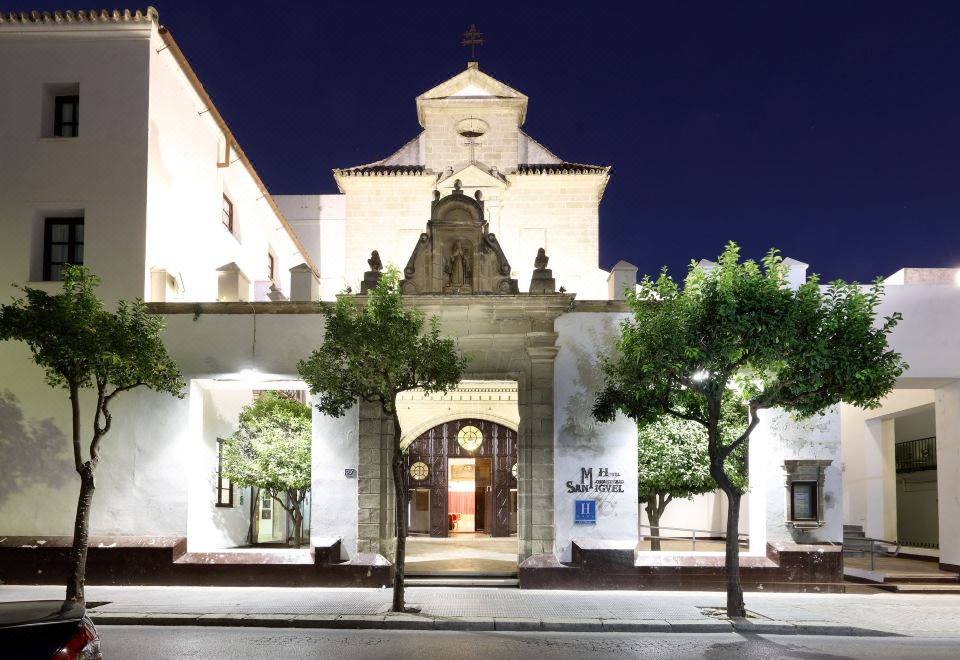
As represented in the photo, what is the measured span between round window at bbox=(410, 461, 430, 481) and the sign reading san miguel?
1292 centimetres

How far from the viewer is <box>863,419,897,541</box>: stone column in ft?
77.1

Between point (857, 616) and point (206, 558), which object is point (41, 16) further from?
point (857, 616)

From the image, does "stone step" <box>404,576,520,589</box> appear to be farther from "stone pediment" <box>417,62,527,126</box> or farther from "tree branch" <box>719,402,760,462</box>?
"stone pediment" <box>417,62,527,126</box>

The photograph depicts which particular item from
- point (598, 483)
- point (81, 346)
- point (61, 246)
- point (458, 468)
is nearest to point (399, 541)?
point (598, 483)

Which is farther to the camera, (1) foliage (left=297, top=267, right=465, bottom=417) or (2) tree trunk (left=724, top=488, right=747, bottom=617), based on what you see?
(1) foliage (left=297, top=267, right=465, bottom=417)

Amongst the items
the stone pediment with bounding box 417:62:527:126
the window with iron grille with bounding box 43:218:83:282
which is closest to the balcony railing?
the stone pediment with bounding box 417:62:527:126

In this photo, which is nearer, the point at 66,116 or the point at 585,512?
the point at 585,512

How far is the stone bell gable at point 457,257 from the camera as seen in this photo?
17625mm

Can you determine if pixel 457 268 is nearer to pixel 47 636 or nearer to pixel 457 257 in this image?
pixel 457 257

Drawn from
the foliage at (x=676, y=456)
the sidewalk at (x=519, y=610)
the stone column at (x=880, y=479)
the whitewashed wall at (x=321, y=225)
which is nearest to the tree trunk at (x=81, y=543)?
the sidewalk at (x=519, y=610)

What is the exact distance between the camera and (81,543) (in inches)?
562

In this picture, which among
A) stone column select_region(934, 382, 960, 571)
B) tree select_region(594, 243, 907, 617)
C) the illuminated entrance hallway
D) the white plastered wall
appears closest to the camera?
tree select_region(594, 243, 907, 617)

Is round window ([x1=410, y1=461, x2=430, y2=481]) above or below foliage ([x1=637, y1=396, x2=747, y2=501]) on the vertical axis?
below

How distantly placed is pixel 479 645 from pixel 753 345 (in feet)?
19.6
